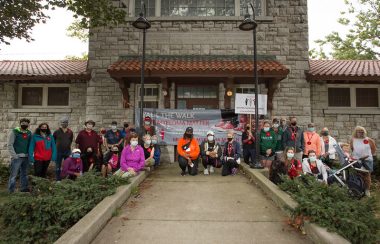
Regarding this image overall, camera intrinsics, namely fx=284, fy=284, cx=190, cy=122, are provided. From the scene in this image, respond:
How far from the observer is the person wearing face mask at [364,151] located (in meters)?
6.95

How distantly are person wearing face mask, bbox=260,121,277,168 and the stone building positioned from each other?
2.39m

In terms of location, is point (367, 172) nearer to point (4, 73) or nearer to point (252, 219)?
point (252, 219)

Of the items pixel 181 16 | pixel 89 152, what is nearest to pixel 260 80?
pixel 181 16

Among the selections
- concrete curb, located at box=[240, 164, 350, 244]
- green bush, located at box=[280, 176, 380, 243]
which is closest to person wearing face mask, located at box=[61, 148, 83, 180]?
concrete curb, located at box=[240, 164, 350, 244]

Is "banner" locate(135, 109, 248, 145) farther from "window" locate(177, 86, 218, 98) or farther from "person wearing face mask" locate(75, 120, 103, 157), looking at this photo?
"person wearing face mask" locate(75, 120, 103, 157)

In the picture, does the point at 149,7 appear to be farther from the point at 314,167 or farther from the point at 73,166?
the point at 314,167

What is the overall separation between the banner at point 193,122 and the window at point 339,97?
3.62 m

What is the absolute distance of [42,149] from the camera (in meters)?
7.32

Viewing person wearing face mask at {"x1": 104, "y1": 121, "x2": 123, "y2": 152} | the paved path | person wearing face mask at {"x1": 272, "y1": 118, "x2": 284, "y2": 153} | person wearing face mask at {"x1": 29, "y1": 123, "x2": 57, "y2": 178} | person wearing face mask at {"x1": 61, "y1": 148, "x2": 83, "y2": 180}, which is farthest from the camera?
person wearing face mask at {"x1": 104, "y1": 121, "x2": 123, "y2": 152}

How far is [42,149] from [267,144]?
241 inches

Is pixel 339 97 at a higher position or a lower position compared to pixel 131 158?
higher

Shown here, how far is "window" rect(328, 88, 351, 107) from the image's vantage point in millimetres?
10812

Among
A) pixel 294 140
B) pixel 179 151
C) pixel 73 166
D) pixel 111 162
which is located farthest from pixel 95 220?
pixel 294 140

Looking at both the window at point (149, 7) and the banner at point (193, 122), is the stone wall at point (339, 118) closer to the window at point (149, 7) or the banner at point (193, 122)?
the banner at point (193, 122)
